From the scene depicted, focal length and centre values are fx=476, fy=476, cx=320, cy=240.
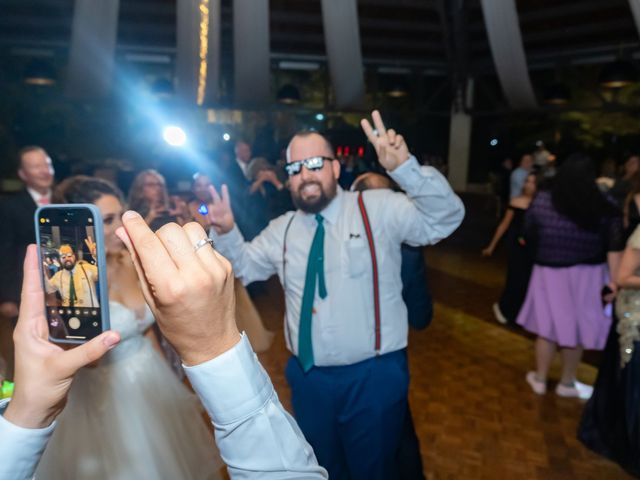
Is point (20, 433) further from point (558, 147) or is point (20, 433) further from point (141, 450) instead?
point (558, 147)

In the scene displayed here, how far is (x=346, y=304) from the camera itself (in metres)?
1.82

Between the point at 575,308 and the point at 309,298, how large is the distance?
2.06 m

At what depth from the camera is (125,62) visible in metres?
8.99

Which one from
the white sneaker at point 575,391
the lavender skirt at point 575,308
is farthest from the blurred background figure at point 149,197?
the white sneaker at point 575,391

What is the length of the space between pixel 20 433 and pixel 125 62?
9.69m

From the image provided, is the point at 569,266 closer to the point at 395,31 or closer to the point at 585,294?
the point at 585,294

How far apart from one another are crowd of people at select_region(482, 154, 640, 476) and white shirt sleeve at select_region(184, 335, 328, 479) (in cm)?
213

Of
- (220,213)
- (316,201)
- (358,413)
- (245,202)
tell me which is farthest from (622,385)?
(245,202)

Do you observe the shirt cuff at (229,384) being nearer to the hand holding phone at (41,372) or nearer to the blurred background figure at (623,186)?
the hand holding phone at (41,372)

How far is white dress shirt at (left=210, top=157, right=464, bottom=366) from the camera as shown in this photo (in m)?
1.80

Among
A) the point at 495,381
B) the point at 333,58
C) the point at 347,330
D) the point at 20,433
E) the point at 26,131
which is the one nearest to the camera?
the point at 20,433

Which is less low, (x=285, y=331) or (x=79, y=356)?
(x=79, y=356)

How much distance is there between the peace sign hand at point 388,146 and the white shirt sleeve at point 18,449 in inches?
51.6

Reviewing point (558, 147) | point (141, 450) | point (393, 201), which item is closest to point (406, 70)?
point (558, 147)
